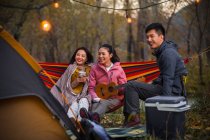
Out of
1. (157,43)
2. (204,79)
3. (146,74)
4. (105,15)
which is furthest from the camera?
(105,15)

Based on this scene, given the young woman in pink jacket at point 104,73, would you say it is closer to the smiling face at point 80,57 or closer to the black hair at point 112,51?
the black hair at point 112,51

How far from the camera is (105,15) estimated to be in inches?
1012

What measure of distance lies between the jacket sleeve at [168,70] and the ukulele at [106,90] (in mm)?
815

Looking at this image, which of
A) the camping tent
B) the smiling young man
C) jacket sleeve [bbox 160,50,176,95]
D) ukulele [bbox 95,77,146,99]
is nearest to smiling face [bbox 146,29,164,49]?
the smiling young man

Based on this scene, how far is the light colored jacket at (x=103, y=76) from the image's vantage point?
4512 mm

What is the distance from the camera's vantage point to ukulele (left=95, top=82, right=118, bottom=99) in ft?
14.3

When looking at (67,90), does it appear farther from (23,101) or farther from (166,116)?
(166,116)

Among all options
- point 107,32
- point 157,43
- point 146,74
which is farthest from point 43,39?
point 157,43

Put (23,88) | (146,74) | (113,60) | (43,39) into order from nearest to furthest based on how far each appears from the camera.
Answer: (23,88)
(113,60)
(146,74)
(43,39)

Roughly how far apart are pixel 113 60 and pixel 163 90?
1.19 m

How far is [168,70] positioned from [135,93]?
1.44 feet

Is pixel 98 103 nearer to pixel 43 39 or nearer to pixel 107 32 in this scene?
pixel 43 39

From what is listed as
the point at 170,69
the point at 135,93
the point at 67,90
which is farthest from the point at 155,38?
the point at 67,90

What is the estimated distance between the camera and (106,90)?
4.43 metres
